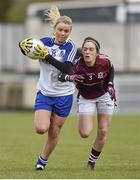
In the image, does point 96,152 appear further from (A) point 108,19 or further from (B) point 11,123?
(A) point 108,19

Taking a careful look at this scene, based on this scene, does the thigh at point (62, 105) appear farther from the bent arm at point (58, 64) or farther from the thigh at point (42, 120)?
the bent arm at point (58, 64)

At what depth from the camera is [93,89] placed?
13109 millimetres

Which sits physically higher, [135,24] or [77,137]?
[135,24]

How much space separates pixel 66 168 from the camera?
13.5 metres

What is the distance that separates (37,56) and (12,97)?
74.0 ft

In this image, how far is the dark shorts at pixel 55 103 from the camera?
12836mm

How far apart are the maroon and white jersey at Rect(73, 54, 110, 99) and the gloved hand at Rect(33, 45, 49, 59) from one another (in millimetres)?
605

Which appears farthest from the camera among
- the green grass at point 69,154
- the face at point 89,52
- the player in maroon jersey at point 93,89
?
the player in maroon jersey at point 93,89

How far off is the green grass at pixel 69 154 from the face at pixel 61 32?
200 cm

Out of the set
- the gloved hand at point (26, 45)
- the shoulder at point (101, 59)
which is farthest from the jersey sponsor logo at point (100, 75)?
the gloved hand at point (26, 45)

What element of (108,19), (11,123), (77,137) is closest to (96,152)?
(77,137)

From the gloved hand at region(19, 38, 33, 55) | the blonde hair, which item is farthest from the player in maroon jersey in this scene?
the gloved hand at region(19, 38, 33, 55)

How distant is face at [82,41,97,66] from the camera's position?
502 inches

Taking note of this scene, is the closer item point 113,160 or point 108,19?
point 113,160
